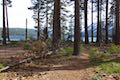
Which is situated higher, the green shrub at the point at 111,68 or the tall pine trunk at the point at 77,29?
the tall pine trunk at the point at 77,29

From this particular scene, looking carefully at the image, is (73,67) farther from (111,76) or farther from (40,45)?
(40,45)

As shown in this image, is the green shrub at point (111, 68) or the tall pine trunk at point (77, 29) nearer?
the green shrub at point (111, 68)

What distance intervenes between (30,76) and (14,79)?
82cm

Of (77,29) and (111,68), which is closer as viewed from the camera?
(111,68)

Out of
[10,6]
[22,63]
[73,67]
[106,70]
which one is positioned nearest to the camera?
[106,70]

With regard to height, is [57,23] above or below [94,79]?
above

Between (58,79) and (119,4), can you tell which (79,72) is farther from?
(119,4)

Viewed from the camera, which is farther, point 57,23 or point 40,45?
point 57,23

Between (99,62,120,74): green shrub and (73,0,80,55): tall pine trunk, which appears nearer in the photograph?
A: (99,62,120,74): green shrub

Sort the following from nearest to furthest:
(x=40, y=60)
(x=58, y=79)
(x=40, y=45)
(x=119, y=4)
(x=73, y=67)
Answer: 1. (x=58, y=79)
2. (x=73, y=67)
3. (x=40, y=60)
4. (x=40, y=45)
5. (x=119, y=4)

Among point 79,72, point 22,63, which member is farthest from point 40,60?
point 79,72

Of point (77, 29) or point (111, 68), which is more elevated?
point (77, 29)

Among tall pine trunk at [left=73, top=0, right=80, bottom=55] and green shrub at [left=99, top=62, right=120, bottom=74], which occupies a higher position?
tall pine trunk at [left=73, top=0, right=80, bottom=55]

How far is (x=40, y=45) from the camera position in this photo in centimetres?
2022
